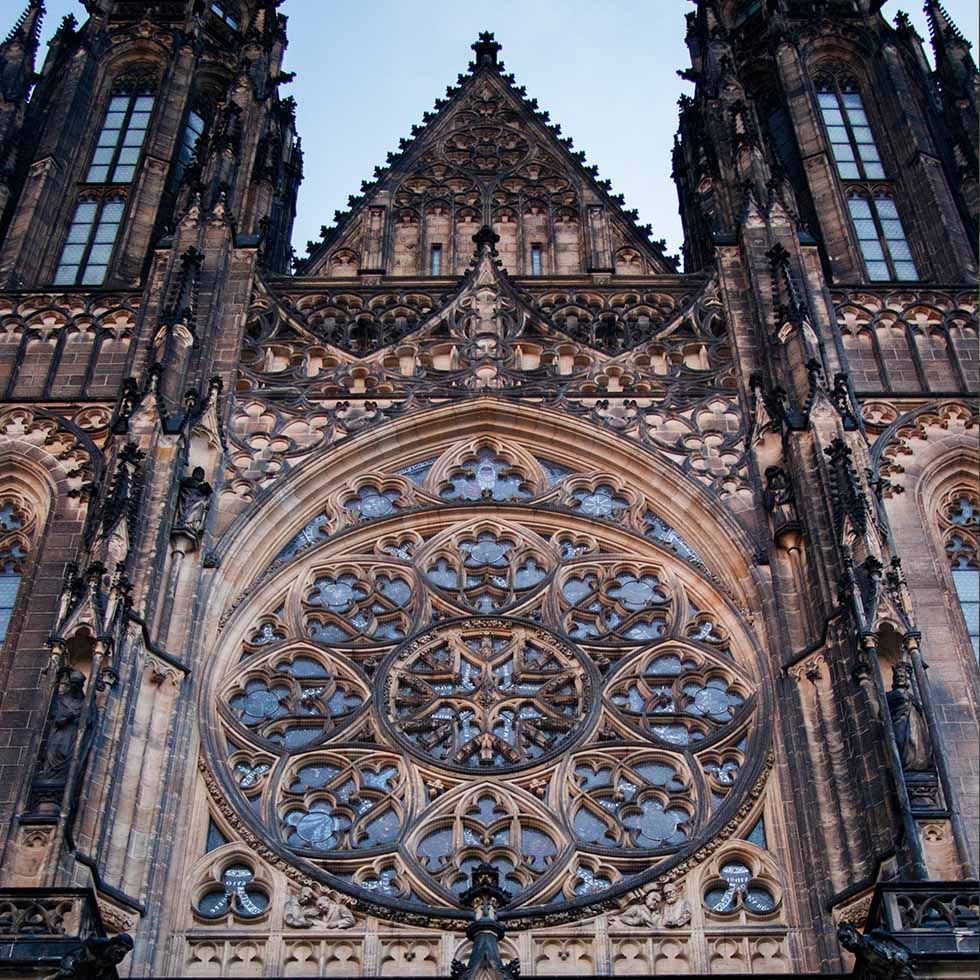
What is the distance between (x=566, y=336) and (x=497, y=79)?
23.3 feet

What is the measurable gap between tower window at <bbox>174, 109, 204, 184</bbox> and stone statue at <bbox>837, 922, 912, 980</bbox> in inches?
628

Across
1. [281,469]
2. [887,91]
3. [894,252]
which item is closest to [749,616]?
[281,469]

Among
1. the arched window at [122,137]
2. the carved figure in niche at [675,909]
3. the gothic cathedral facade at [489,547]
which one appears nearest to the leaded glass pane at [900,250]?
the gothic cathedral facade at [489,547]

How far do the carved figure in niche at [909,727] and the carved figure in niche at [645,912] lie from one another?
244cm

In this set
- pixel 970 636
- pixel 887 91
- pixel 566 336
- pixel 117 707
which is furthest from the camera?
pixel 887 91

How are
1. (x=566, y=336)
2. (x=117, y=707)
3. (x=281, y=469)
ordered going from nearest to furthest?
1. (x=117, y=707)
2. (x=281, y=469)
3. (x=566, y=336)

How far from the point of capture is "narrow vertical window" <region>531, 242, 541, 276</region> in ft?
79.9

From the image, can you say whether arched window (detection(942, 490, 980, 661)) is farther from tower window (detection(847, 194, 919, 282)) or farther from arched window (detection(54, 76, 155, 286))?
arched window (detection(54, 76, 155, 286))

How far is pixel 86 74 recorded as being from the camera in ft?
90.1

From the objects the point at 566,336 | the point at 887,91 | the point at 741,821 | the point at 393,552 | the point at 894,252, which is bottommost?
the point at 741,821

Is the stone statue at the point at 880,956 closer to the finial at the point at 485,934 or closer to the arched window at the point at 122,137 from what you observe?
the finial at the point at 485,934

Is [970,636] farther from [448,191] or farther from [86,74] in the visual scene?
→ [86,74]

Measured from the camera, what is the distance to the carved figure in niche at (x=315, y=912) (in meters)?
15.9

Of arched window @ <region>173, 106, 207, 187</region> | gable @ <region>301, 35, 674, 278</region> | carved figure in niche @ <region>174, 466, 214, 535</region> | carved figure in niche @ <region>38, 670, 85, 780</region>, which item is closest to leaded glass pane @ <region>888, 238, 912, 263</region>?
gable @ <region>301, 35, 674, 278</region>
